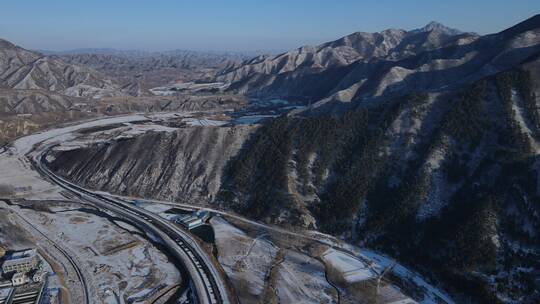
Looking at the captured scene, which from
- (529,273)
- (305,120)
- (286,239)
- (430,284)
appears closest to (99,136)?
(305,120)

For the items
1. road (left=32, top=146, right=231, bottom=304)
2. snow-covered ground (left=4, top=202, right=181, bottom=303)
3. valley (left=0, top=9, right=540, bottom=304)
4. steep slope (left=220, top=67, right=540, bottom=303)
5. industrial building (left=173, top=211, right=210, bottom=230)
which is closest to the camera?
road (left=32, top=146, right=231, bottom=304)

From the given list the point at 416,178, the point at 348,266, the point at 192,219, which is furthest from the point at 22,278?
the point at 416,178

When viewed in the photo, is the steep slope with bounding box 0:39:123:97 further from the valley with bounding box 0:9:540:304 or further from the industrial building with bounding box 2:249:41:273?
the industrial building with bounding box 2:249:41:273

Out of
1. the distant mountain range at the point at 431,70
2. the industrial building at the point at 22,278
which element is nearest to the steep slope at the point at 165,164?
the industrial building at the point at 22,278

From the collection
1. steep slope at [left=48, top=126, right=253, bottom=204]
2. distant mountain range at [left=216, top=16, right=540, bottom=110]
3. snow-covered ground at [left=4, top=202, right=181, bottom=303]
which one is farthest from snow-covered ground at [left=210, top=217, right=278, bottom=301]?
distant mountain range at [left=216, top=16, right=540, bottom=110]

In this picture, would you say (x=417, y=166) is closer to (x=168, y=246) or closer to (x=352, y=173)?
(x=352, y=173)

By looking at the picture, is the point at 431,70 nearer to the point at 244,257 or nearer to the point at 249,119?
the point at 249,119

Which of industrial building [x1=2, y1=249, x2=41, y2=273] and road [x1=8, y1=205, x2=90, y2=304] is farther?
industrial building [x1=2, y1=249, x2=41, y2=273]

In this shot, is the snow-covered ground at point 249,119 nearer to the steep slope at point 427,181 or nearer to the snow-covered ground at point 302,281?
the steep slope at point 427,181
